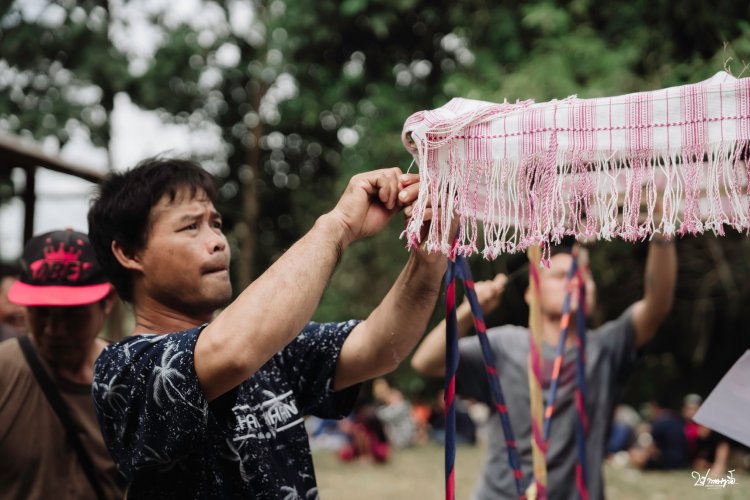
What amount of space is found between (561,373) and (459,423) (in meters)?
10.4

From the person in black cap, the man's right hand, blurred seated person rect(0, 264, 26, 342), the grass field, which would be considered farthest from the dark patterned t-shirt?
the grass field

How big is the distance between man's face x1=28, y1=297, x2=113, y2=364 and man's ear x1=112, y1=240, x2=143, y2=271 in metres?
0.73

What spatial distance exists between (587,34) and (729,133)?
19.9 ft

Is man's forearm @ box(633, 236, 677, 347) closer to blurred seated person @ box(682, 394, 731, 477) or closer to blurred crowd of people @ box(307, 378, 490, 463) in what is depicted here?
blurred seated person @ box(682, 394, 731, 477)

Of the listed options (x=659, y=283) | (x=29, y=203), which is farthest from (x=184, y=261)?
(x=29, y=203)

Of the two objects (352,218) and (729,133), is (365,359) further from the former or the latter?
(729,133)

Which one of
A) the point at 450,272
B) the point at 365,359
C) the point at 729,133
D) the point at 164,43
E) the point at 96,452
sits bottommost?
the point at 96,452

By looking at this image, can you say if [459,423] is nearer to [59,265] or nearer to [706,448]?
[706,448]

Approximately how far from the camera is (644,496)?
8.82 m

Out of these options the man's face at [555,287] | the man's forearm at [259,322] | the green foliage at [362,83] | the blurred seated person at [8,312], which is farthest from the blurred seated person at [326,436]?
the man's forearm at [259,322]

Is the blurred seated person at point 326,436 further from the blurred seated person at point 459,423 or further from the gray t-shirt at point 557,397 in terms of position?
the gray t-shirt at point 557,397

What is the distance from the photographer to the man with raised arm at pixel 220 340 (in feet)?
5.31

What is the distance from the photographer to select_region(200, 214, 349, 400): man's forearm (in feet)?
5.15

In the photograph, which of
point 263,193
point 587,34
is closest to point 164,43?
point 263,193
